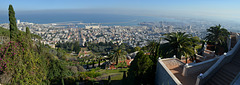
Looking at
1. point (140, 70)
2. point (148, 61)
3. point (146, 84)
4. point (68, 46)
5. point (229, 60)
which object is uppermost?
point (229, 60)

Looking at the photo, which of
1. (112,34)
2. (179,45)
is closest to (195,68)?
(179,45)

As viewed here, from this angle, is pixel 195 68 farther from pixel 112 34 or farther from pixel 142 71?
pixel 112 34

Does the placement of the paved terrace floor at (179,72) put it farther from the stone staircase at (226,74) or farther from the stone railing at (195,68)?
the stone staircase at (226,74)

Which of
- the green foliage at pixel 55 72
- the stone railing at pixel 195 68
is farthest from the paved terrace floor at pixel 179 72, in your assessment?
the green foliage at pixel 55 72

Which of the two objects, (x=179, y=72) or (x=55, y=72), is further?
(x=55, y=72)

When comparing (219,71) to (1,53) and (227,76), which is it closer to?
(227,76)

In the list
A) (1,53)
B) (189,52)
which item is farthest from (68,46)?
(189,52)
